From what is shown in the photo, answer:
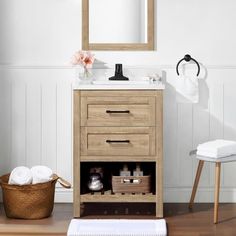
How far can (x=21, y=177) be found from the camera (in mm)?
3793

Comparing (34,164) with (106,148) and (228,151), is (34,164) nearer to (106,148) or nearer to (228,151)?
(106,148)

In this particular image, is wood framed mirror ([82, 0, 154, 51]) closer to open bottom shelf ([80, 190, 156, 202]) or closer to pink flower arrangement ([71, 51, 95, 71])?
pink flower arrangement ([71, 51, 95, 71])

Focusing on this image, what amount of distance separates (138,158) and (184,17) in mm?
1045

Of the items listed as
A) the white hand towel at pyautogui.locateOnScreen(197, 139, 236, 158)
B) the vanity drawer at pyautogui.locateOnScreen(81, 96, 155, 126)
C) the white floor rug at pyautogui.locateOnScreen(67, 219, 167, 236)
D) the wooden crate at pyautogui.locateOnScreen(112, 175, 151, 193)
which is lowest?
the white floor rug at pyautogui.locateOnScreen(67, 219, 167, 236)

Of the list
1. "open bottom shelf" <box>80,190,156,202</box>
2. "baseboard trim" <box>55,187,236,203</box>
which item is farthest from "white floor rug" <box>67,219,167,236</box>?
"baseboard trim" <box>55,187,236,203</box>

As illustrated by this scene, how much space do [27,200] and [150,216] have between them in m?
0.75

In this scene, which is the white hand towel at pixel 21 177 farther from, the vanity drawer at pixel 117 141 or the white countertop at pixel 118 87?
the white countertop at pixel 118 87

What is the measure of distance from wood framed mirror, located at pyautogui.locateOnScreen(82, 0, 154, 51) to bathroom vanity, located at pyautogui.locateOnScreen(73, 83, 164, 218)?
516 millimetres

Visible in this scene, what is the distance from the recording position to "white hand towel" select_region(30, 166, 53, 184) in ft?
12.5

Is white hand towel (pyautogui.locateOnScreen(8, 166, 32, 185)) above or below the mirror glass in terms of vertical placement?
below

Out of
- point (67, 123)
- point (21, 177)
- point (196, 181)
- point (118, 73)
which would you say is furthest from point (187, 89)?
point (21, 177)

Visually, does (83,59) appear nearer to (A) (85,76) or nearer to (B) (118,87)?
(A) (85,76)

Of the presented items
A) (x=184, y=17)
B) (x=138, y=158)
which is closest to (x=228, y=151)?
(x=138, y=158)

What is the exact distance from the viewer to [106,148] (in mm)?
3764
